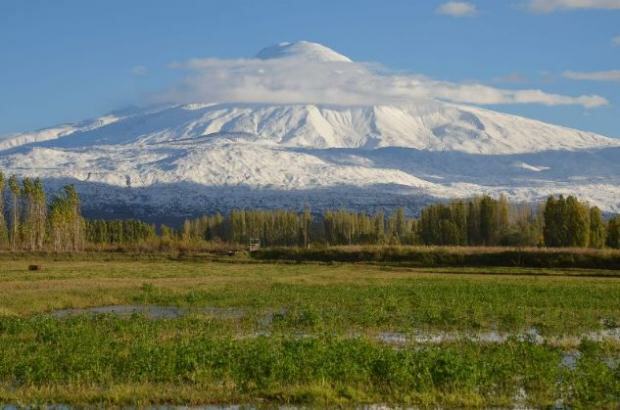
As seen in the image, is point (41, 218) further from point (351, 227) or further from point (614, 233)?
point (614, 233)

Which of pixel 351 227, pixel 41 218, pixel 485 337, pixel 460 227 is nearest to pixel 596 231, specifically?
pixel 460 227

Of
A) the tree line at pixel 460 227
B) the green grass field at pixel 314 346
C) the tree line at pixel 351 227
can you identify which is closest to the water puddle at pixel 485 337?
the green grass field at pixel 314 346

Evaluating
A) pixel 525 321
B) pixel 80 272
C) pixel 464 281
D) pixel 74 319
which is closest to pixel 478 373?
pixel 525 321

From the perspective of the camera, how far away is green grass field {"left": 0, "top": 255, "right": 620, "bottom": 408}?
20172mm

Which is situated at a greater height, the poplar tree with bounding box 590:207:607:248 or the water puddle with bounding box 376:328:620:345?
the water puddle with bounding box 376:328:620:345

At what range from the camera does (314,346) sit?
2338 centimetres

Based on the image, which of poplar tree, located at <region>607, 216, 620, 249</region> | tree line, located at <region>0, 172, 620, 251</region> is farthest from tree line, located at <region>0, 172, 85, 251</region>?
poplar tree, located at <region>607, 216, 620, 249</region>

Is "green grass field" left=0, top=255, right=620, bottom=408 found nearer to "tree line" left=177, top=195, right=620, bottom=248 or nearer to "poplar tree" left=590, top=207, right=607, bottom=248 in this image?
"tree line" left=177, top=195, right=620, bottom=248

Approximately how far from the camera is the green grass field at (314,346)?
794 inches

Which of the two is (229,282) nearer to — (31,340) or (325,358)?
(31,340)

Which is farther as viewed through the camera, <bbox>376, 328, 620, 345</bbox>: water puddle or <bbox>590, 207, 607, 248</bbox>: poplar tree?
<bbox>590, 207, 607, 248</bbox>: poplar tree

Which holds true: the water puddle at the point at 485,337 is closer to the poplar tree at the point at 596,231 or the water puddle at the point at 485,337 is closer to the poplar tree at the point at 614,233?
the poplar tree at the point at 614,233

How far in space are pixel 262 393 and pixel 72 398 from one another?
13.5 feet

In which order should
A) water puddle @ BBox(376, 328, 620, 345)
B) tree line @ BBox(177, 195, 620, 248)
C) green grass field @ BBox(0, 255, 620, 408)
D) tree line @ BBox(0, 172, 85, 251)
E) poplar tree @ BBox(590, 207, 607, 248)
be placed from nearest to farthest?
green grass field @ BBox(0, 255, 620, 408) < water puddle @ BBox(376, 328, 620, 345) < tree line @ BBox(177, 195, 620, 248) < poplar tree @ BBox(590, 207, 607, 248) < tree line @ BBox(0, 172, 85, 251)
